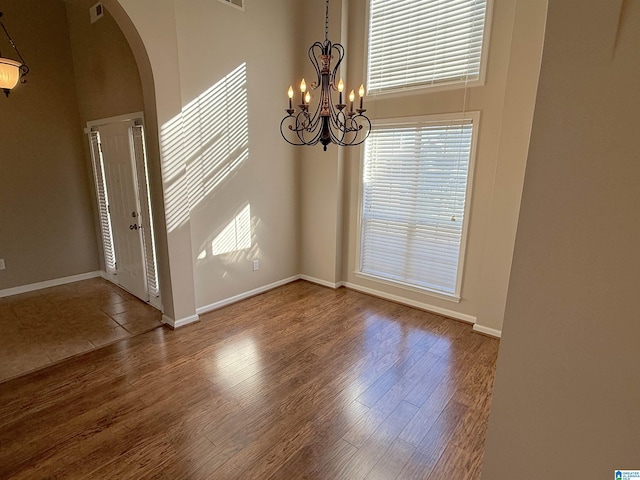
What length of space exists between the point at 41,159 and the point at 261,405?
13.8 ft

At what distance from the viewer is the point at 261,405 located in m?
2.25

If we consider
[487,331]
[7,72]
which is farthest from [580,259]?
[7,72]

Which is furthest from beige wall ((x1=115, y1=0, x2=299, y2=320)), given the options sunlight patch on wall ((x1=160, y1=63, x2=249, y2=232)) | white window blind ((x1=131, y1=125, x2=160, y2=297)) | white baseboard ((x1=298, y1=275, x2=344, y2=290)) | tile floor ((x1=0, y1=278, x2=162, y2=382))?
tile floor ((x1=0, y1=278, x2=162, y2=382))

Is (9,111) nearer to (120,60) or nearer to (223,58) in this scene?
(120,60)

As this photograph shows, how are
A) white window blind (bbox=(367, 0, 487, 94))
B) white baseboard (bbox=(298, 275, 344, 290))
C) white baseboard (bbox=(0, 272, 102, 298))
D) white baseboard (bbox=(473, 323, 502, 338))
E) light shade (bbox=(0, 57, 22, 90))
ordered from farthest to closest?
white baseboard (bbox=(298, 275, 344, 290))
white baseboard (bbox=(0, 272, 102, 298))
white baseboard (bbox=(473, 323, 502, 338))
white window blind (bbox=(367, 0, 487, 94))
light shade (bbox=(0, 57, 22, 90))

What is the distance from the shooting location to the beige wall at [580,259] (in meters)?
0.78

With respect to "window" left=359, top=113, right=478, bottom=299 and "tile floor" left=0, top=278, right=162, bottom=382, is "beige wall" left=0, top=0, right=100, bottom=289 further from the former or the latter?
"window" left=359, top=113, right=478, bottom=299

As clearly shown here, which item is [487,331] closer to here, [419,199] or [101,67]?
[419,199]

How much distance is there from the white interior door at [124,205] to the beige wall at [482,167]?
2036 mm

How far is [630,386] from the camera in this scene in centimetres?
85

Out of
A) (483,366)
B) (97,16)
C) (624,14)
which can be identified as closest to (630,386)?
(624,14)

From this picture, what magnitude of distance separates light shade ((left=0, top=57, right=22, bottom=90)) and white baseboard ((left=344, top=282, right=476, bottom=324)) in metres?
3.83

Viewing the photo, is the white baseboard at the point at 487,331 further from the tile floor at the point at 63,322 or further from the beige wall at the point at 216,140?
the tile floor at the point at 63,322

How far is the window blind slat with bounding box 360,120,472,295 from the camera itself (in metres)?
3.31
